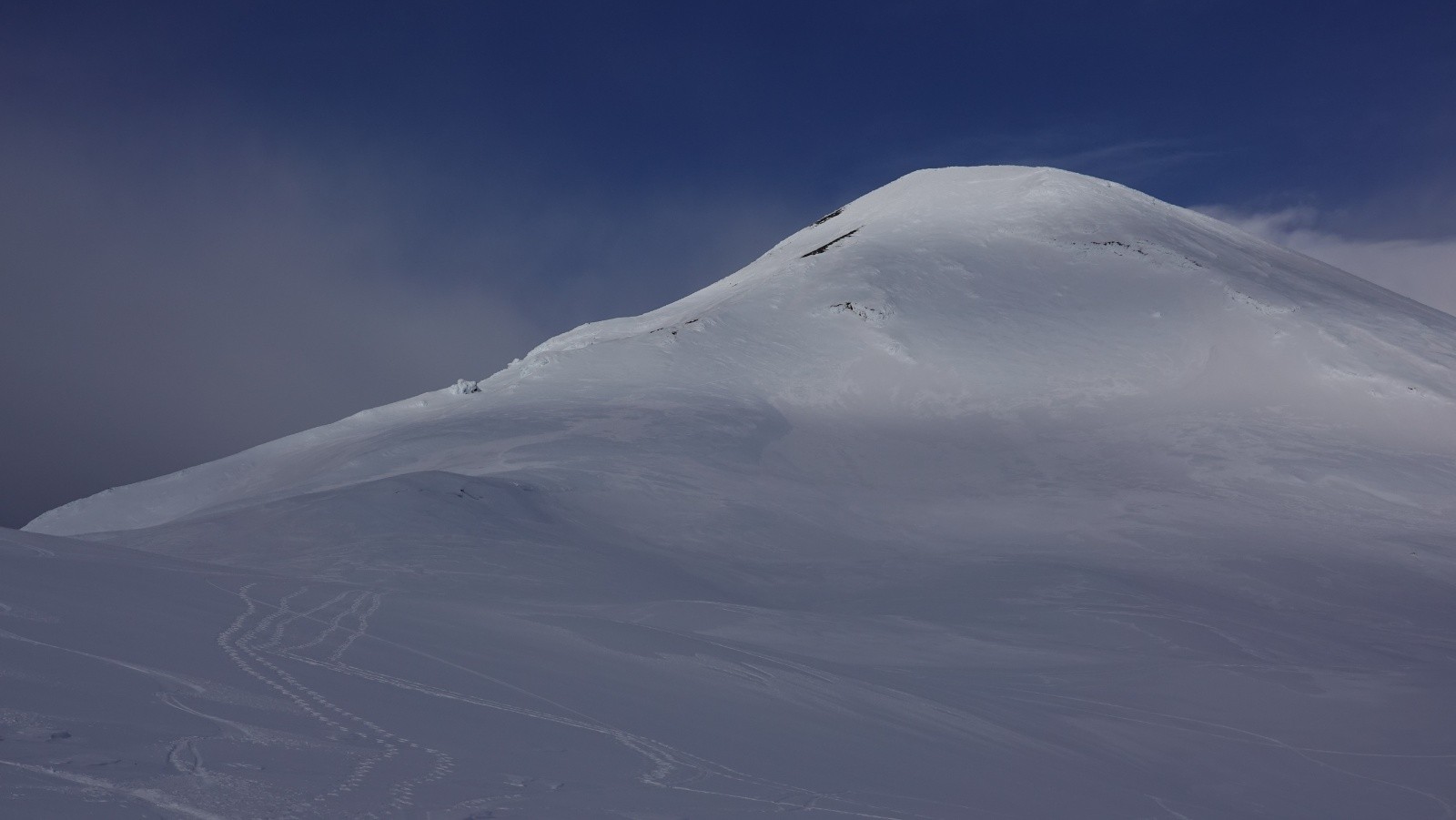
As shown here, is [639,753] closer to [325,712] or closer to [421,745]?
[421,745]

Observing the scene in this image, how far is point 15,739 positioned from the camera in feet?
18.0

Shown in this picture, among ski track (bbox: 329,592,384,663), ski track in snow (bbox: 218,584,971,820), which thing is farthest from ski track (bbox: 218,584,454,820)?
ski track (bbox: 329,592,384,663)

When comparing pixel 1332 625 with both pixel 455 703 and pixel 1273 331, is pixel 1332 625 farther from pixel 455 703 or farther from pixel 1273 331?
pixel 1273 331

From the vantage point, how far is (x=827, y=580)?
1923 cm

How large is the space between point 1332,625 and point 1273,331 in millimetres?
24933

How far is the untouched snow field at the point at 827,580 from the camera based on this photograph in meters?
7.01

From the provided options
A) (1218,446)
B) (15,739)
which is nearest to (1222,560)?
(1218,446)

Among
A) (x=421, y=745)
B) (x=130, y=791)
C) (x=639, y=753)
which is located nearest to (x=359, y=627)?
(x=421, y=745)

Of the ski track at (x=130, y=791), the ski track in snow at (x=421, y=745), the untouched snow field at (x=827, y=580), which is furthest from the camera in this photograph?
the untouched snow field at (x=827, y=580)

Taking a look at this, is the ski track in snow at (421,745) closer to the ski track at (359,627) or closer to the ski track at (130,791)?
the ski track at (359,627)

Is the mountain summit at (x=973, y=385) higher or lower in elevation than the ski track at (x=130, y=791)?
higher

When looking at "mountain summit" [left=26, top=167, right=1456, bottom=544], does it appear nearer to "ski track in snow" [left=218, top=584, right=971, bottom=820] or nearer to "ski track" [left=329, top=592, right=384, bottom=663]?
"ski track" [left=329, top=592, right=384, bottom=663]

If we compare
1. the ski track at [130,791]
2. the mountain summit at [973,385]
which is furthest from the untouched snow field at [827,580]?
the mountain summit at [973,385]

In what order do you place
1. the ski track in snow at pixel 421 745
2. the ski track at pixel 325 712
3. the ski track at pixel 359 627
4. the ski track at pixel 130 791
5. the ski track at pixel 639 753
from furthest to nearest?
the ski track at pixel 359 627 → the ski track at pixel 639 753 → the ski track in snow at pixel 421 745 → the ski track at pixel 325 712 → the ski track at pixel 130 791
